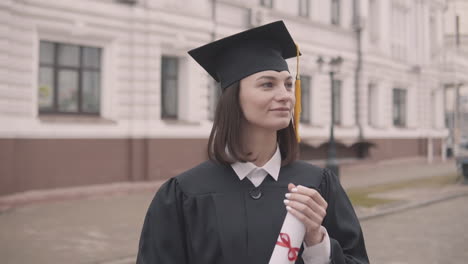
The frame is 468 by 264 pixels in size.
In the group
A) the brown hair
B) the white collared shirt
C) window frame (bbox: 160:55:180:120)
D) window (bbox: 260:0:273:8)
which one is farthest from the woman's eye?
window (bbox: 260:0:273:8)

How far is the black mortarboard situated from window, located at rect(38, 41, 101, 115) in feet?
33.5

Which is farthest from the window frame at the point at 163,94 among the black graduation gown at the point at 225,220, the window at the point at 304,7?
the black graduation gown at the point at 225,220

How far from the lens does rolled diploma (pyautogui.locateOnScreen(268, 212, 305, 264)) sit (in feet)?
5.81

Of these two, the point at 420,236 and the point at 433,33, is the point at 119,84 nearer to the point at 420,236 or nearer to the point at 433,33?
the point at 420,236

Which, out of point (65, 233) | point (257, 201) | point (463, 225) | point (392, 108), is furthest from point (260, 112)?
point (392, 108)

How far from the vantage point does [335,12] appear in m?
20.5

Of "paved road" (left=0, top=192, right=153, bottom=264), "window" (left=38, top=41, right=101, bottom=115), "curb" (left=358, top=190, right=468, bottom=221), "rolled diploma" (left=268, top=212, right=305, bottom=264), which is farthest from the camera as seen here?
"window" (left=38, top=41, right=101, bottom=115)

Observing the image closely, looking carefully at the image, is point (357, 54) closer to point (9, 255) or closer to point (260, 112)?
point (9, 255)

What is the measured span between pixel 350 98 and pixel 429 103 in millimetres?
7949

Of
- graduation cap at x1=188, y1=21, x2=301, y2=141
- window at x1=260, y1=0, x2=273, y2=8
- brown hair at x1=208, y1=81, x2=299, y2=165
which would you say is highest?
window at x1=260, y1=0, x2=273, y2=8

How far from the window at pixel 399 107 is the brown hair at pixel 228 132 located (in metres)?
23.3

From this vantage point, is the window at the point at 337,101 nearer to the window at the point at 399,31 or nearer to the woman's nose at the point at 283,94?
the window at the point at 399,31

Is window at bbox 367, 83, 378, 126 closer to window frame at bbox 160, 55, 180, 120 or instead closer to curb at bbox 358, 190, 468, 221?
curb at bbox 358, 190, 468, 221

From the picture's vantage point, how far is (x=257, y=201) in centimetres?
203
